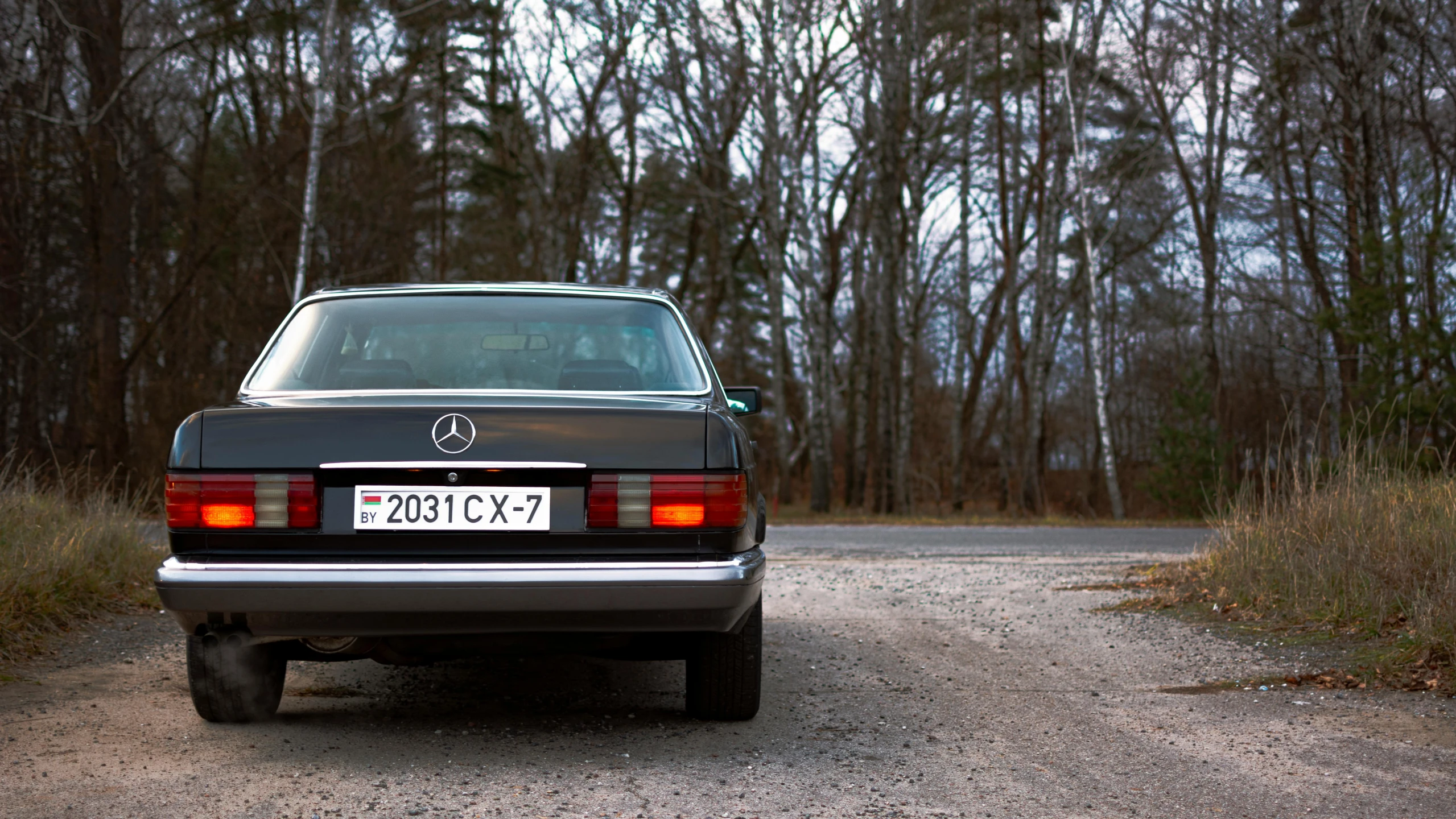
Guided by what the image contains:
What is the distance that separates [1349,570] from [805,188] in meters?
21.5

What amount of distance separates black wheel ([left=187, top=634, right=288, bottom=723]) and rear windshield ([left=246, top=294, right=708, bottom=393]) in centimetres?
89

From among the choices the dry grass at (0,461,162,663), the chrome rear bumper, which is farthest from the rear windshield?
the dry grass at (0,461,162,663)

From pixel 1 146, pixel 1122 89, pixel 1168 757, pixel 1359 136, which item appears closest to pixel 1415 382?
pixel 1359 136

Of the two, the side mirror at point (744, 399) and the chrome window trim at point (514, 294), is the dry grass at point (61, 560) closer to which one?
the chrome window trim at point (514, 294)

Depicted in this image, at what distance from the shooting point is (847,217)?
31.8 metres

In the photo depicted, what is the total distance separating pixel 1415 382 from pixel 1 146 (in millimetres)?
18663

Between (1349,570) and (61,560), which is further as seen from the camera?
(61,560)

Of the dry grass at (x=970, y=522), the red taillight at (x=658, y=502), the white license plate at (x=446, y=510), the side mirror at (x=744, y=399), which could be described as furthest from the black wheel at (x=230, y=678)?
the dry grass at (x=970, y=522)

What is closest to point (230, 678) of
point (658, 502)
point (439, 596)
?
point (439, 596)

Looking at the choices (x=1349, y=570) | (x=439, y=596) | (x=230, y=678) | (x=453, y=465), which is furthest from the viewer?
Answer: (x=1349, y=570)

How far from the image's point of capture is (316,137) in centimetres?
2098

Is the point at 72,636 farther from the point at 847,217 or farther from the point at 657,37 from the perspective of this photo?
the point at 847,217

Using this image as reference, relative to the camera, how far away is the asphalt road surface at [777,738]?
345 centimetres

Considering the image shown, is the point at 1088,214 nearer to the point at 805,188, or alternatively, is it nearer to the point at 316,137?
the point at 805,188
